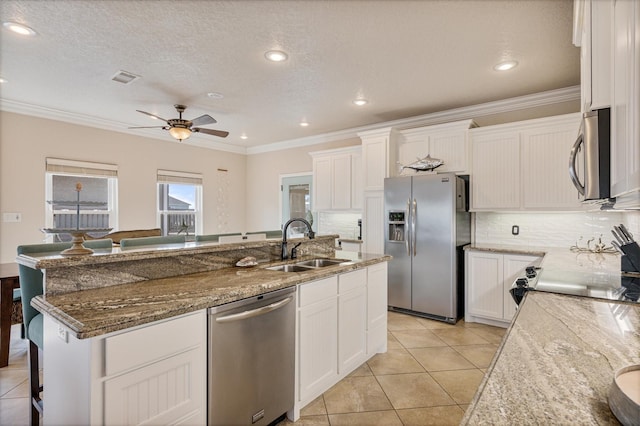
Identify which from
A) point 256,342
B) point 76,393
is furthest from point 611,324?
point 76,393

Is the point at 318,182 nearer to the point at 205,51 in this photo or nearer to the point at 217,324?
the point at 205,51

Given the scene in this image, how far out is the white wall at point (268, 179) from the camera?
6250 mm

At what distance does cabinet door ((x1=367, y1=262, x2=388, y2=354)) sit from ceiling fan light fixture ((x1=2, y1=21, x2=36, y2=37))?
3.19 metres

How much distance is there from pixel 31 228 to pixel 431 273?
5135mm

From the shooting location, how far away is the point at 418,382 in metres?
2.57

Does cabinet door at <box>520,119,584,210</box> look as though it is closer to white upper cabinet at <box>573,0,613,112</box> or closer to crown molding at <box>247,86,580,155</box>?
crown molding at <box>247,86,580,155</box>

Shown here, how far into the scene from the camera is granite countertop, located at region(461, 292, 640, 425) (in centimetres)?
66

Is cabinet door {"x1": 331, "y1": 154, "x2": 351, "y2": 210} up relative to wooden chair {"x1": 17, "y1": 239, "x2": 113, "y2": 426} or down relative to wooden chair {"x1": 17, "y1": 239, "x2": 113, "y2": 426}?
up

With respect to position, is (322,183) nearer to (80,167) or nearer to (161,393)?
(80,167)

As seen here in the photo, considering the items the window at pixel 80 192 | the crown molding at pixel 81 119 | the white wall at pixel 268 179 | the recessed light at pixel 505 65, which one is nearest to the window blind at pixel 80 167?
the window at pixel 80 192

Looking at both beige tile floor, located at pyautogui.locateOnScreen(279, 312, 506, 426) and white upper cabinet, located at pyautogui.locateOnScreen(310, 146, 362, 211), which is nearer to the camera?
beige tile floor, located at pyautogui.locateOnScreen(279, 312, 506, 426)

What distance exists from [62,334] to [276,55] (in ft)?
8.20

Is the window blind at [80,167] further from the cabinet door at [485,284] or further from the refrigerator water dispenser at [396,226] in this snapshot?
the cabinet door at [485,284]

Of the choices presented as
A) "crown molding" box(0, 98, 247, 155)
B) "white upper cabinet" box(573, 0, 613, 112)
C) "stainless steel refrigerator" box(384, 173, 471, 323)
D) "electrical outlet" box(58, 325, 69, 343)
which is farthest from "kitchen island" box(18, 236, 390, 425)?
"crown molding" box(0, 98, 247, 155)
